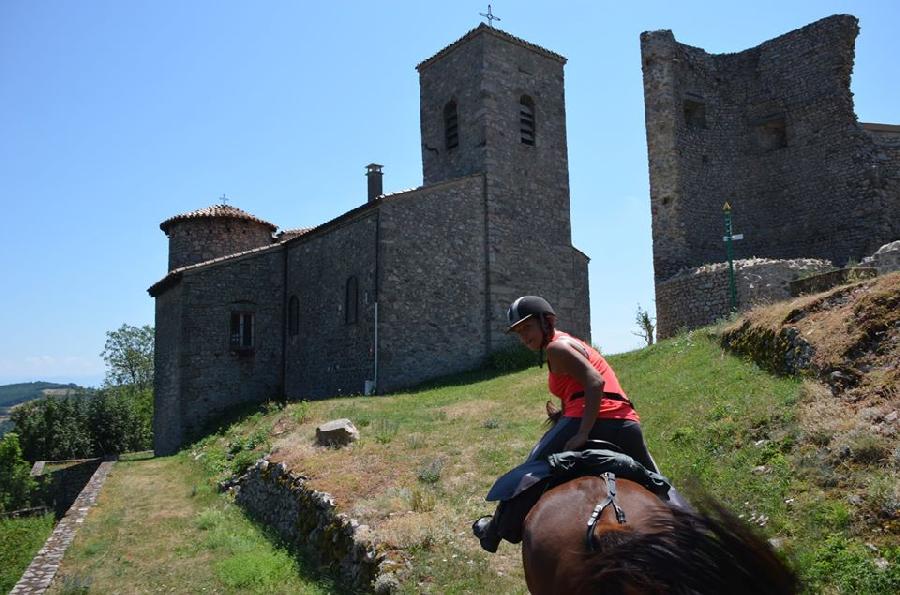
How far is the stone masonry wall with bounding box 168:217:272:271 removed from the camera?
29484mm

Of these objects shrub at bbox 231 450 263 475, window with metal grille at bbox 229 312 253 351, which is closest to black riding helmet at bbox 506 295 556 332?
shrub at bbox 231 450 263 475

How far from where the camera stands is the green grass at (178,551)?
9148 mm

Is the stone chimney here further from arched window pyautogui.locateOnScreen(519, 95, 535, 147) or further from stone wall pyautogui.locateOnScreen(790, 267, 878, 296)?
stone wall pyautogui.locateOnScreen(790, 267, 878, 296)

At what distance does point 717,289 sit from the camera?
1866 centimetres

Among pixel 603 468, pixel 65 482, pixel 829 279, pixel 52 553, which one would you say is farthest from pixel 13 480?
pixel 603 468

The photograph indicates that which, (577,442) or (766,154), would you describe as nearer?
(577,442)

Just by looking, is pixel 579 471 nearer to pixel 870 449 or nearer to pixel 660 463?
pixel 870 449

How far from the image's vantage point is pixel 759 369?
10.4 m

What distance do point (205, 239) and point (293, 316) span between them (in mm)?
6863

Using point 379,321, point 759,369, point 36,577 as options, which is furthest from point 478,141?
point 36,577

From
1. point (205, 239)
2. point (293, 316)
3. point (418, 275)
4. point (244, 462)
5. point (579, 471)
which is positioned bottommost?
point (244, 462)

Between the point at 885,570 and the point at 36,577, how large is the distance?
36.8 feet

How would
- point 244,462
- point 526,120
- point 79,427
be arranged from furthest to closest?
point 79,427 < point 526,120 < point 244,462

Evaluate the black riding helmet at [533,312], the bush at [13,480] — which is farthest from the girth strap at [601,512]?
the bush at [13,480]
